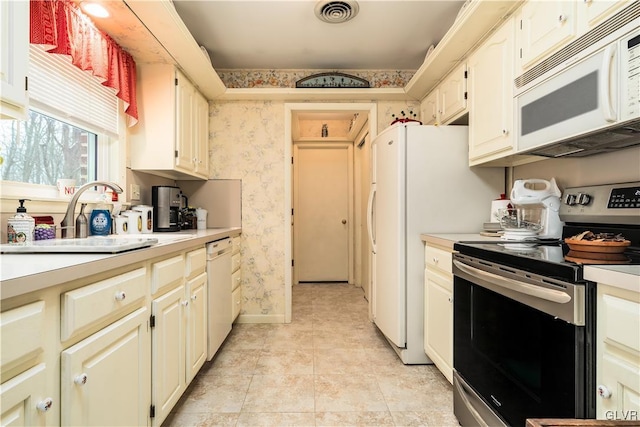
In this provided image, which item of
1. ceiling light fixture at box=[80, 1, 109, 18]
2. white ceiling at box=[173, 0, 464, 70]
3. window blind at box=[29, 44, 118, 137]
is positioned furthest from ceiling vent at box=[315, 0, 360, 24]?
window blind at box=[29, 44, 118, 137]

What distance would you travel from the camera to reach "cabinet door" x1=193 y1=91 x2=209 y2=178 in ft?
9.25

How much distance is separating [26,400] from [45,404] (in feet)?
0.18

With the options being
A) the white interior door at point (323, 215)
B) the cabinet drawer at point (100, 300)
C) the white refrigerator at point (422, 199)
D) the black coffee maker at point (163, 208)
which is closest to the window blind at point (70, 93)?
the black coffee maker at point (163, 208)

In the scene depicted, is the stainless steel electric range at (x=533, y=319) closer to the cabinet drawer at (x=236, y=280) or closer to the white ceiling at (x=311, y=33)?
the white ceiling at (x=311, y=33)

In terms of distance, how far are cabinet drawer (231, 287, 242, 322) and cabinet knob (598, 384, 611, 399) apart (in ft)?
7.81

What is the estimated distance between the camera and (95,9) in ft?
5.63

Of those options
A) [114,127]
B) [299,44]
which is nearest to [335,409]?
[114,127]

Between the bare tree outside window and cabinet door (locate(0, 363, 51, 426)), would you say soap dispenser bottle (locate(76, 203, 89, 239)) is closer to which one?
the bare tree outside window

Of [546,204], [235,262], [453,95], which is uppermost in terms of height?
[453,95]

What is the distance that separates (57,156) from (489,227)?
2556mm

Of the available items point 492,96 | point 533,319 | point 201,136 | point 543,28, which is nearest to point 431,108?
point 492,96

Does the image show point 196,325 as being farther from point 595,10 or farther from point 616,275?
point 595,10

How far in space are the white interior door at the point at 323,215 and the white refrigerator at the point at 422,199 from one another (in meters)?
2.71

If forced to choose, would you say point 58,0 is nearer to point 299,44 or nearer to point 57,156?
point 57,156
